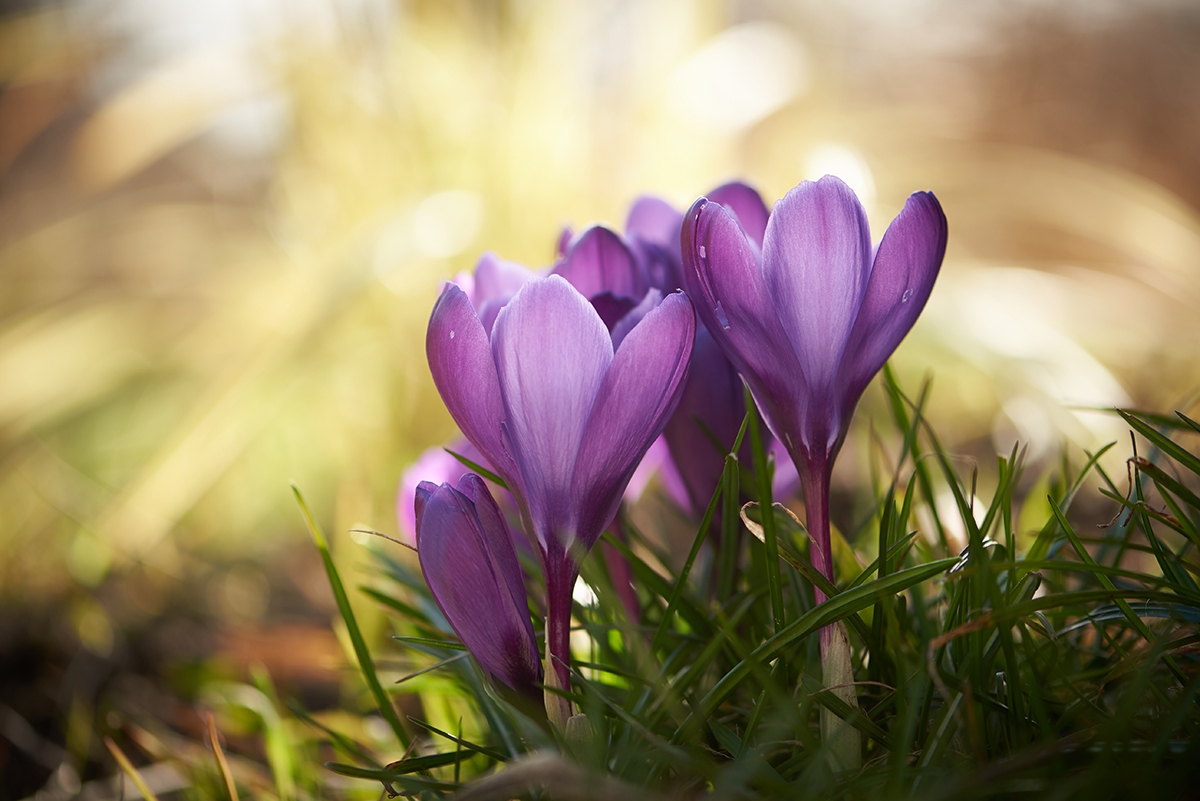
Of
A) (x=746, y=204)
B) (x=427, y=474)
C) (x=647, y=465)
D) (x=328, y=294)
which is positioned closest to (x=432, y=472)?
(x=427, y=474)

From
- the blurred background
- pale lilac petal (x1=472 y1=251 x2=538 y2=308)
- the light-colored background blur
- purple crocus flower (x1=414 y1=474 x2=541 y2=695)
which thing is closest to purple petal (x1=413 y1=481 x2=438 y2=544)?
purple crocus flower (x1=414 y1=474 x2=541 y2=695)

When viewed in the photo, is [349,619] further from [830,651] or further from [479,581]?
[830,651]

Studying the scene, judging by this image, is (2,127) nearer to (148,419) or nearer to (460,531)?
(148,419)

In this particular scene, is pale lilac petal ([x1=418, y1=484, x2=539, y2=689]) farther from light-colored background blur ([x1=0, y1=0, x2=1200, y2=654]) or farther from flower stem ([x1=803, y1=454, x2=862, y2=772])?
light-colored background blur ([x1=0, y1=0, x2=1200, y2=654])

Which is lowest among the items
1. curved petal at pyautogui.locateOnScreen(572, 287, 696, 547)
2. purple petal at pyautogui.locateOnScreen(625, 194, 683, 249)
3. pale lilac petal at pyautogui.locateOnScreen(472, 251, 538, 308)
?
curved petal at pyautogui.locateOnScreen(572, 287, 696, 547)

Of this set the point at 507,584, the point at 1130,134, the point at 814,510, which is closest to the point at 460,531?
the point at 507,584

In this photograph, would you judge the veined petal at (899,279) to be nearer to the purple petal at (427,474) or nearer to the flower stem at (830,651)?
the flower stem at (830,651)

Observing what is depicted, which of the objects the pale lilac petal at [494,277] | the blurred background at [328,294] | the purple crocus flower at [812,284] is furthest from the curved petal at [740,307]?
the blurred background at [328,294]

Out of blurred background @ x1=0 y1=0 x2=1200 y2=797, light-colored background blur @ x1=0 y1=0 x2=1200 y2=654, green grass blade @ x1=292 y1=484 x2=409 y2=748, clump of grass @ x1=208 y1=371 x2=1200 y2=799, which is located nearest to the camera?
clump of grass @ x1=208 y1=371 x2=1200 y2=799
